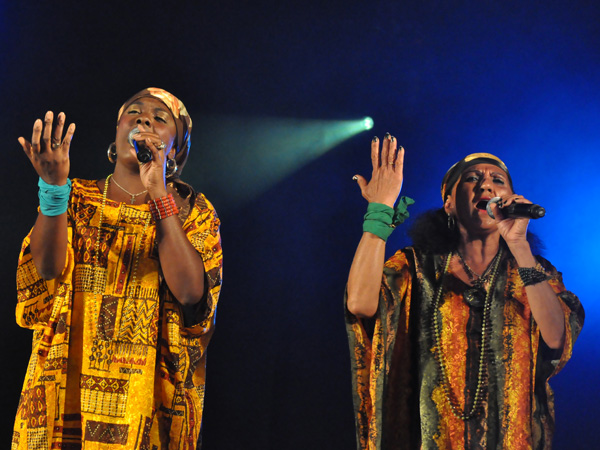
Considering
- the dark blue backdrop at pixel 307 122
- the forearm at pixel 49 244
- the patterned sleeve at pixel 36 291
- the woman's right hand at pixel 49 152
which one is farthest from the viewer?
the dark blue backdrop at pixel 307 122

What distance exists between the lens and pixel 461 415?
2.05 meters

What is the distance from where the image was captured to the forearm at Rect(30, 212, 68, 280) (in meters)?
1.72

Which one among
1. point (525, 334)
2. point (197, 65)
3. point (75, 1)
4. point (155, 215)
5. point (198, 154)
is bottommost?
point (525, 334)

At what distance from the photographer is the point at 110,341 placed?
1787 millimetres

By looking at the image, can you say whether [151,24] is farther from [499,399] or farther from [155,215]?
[499,399]

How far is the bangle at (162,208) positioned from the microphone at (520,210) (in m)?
1.09

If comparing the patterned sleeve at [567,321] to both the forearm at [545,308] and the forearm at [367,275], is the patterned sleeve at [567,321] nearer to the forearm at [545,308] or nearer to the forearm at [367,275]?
the forearm at [545,308]

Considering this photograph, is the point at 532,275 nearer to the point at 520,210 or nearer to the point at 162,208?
the point at 520,210

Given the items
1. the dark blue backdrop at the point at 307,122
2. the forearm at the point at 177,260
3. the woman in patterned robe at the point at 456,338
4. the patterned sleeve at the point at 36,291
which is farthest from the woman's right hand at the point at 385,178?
the patterned sleeve at the point at 36,291

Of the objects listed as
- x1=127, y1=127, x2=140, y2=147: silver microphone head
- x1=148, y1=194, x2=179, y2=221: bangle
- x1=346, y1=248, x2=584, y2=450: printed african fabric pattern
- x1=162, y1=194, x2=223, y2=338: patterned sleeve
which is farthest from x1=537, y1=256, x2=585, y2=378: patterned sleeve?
x1=127, y1=127, x2=140, y2=147: silver microphone head

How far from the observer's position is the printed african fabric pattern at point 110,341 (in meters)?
1.74

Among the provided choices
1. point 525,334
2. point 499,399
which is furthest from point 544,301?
point 499,399

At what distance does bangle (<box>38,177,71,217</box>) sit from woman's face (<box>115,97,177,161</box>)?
0.36m

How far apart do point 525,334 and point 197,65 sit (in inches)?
73.1
